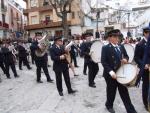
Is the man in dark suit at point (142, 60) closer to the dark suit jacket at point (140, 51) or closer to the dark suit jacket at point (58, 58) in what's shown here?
the dark suit jacket at point (140, 51)

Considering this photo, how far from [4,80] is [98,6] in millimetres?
45156

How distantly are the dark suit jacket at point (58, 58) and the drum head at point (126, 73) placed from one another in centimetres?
293

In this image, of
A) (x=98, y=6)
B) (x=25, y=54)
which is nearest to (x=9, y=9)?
(x=98, y=6)

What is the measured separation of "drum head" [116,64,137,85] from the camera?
25.0 ft

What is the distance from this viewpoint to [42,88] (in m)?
12.4

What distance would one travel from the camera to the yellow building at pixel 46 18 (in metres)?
→ 50.1

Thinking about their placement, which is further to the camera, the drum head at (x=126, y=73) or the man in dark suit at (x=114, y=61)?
the man in dark suit at (x=114, y=61)

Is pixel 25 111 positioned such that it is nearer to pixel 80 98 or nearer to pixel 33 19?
pixel 80 98

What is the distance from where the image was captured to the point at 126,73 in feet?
25.4

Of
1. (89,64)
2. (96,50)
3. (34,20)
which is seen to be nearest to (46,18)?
(34,20)

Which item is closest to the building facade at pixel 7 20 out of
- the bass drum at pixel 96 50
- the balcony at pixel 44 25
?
the balcony at pixel 44 25

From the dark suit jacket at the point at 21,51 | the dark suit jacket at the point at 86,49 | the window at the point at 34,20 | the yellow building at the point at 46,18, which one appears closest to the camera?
the dark suit jacket at the point at 86,49

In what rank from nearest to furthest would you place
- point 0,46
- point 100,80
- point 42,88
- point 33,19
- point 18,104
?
point 18,104
point 42,88
point 100,80
point 0,46
point 33,19

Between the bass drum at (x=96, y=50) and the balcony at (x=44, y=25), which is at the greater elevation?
the balcony at (x=44, y=25)
